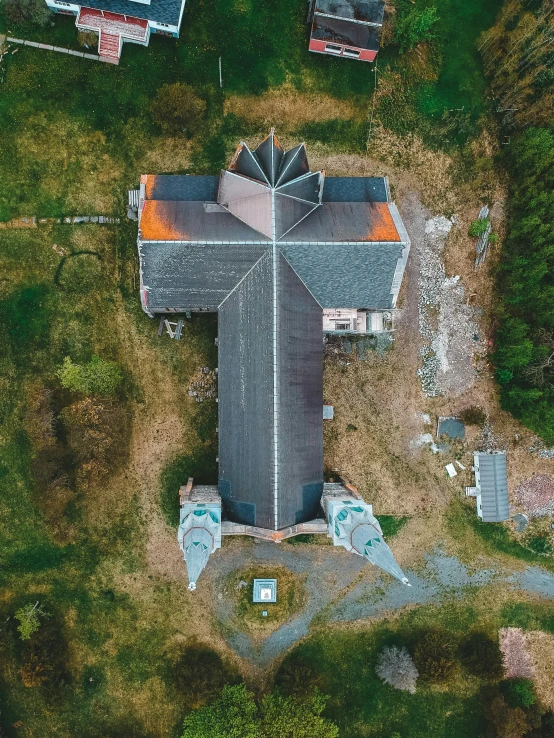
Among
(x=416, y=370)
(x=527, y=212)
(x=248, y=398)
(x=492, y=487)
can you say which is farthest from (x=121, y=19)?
(x=492, y=487)

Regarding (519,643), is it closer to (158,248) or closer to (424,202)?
(424,202)

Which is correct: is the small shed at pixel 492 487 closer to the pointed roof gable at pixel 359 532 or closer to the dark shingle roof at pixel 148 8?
the pointed roof gable at pixel 359 532

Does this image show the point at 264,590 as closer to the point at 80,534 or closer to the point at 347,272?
the point at 80,534

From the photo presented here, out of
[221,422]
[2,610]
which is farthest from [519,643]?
[2,610]

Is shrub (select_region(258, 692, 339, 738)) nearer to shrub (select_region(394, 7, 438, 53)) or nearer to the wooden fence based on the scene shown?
the wooden fence

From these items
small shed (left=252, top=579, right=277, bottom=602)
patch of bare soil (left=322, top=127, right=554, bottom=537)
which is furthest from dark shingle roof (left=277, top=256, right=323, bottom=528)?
small shed (left=252, top=579, right=277, bottom=602)

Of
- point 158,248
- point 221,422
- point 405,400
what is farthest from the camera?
point 405,400
